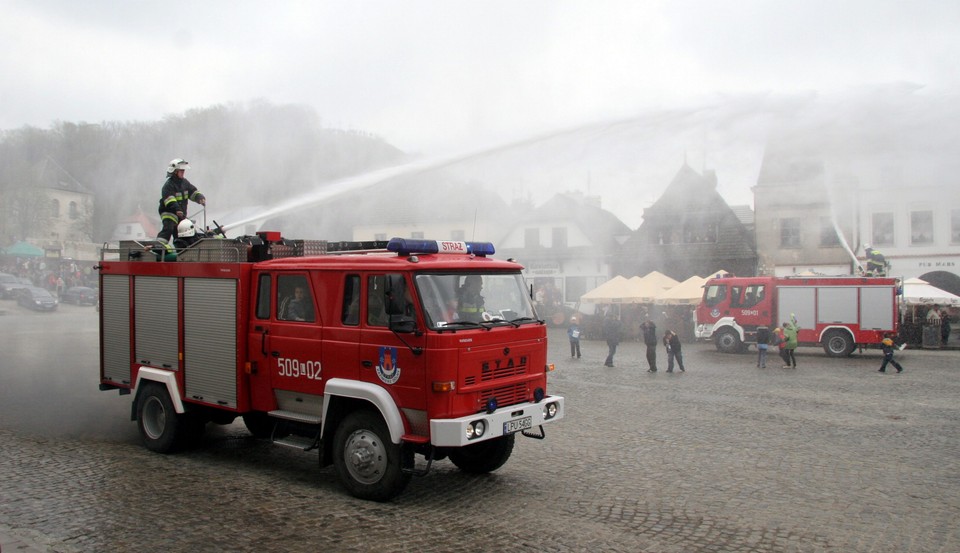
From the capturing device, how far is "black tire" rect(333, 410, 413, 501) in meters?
7.14

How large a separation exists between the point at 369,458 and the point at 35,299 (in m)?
33.2

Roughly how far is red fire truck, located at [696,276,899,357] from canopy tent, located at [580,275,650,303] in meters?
4.89

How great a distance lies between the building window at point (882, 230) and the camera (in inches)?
1533

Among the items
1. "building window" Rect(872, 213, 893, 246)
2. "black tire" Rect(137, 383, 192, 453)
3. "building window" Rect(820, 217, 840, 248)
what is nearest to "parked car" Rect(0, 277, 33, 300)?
"black tire" Rect(137, 383, 192, 453)

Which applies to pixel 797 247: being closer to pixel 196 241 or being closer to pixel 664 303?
pixel 664 303

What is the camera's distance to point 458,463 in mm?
8633

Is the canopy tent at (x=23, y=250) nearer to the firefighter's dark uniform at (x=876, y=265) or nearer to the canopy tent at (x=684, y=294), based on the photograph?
the canopy tent at (x=684, y=294)

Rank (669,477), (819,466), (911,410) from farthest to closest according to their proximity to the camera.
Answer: (911,410), (819,466), (669,477)

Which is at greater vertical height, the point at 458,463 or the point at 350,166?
the point at 350,166

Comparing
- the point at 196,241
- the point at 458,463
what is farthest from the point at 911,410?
the point at 196,241

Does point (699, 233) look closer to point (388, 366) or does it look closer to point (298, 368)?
point (298, 368)

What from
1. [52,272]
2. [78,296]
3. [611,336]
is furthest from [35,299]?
[611,336]

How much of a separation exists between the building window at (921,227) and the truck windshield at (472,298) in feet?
126

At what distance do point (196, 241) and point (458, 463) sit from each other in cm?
475
